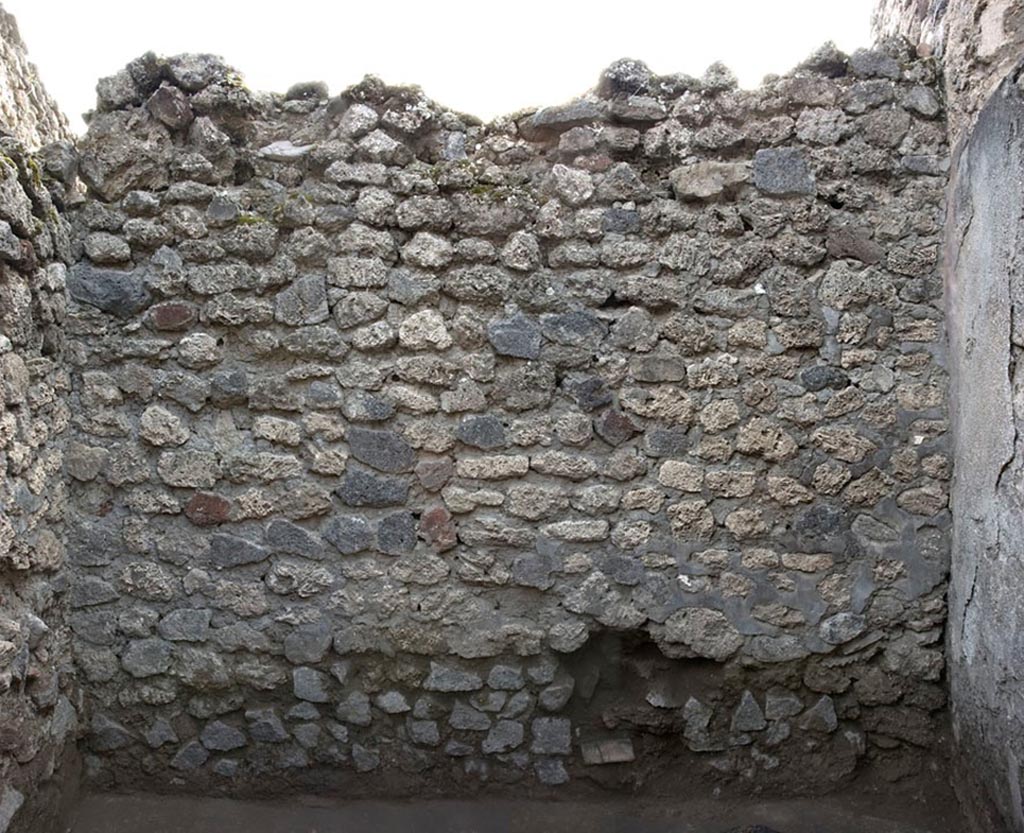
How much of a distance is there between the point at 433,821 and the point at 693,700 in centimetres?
95

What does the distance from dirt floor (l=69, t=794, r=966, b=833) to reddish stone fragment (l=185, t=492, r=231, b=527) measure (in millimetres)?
934

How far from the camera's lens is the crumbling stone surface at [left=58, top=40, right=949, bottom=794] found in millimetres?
2951

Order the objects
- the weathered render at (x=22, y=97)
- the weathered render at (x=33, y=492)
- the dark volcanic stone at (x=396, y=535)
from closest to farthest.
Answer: the weathered render at (x=33, y=492), the dark volcanic stone at (x=396, y=535), the weathered render at (x=22, y=97)

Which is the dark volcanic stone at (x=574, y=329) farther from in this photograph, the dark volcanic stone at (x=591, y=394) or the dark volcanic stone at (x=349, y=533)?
→ the dark volcanic stone at (x=349, y=533)

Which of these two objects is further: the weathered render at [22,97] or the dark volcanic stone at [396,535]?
the weathered render at [22,97]

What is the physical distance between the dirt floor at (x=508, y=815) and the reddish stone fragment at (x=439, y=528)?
33.9 inches

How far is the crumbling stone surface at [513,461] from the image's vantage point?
9.68ft

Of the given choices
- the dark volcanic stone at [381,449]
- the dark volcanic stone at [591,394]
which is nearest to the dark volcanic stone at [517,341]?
the dark volcanic stone at [591,394]

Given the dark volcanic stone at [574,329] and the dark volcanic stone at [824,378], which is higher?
the dark volcanic stone at [574,329]

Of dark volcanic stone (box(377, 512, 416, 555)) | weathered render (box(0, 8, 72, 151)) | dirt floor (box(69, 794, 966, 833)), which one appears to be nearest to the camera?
dirt floor (box(69, 794, 966, 833))

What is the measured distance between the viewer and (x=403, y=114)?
307 cm

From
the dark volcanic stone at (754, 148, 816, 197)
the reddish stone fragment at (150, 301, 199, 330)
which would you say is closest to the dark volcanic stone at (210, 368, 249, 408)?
the reddish stone fragment at (150, 301, 199, 330)

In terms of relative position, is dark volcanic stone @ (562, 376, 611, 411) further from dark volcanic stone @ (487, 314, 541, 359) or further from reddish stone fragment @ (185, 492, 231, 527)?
reddish stone fragment @ (185, 492, 231, 527)

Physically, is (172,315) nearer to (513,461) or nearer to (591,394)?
(513,461)
